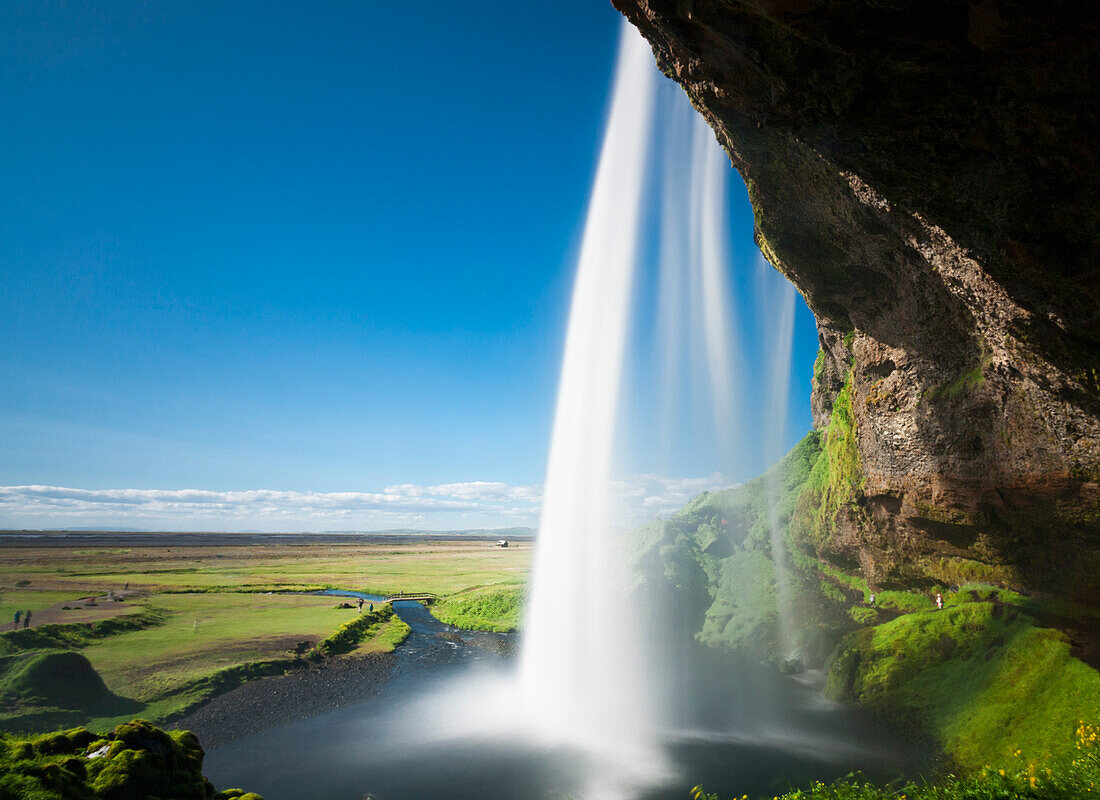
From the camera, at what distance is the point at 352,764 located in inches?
653

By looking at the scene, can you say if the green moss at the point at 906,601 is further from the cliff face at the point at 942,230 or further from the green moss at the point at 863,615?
the cliff face at the point at 942,230

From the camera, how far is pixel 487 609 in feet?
144

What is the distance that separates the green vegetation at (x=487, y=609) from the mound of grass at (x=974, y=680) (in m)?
25.7

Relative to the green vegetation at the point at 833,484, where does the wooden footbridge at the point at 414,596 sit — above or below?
below

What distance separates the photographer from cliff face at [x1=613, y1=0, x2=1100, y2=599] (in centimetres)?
735

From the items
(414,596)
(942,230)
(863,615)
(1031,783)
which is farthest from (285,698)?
(414,596)

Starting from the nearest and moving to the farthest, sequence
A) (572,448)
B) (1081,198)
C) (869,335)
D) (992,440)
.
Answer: (1081,198) → (992,440) → (869,335) → (572,448)

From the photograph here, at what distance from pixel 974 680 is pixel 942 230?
17.4 metres

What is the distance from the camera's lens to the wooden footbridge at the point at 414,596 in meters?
53.1

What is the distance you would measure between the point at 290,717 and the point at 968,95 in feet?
97.3

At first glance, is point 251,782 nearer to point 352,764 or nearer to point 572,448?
point 352,764

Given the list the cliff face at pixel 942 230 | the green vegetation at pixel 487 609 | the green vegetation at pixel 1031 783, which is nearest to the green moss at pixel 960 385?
the cliff face at pixel 942 230

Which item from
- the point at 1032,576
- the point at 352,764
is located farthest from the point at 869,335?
the point at 352,764

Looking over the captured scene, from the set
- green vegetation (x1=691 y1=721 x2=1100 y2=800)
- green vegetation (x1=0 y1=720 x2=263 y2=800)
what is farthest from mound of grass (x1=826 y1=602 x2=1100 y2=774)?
green vegetation (x1=0 y1=720 x2=263 y2=800)
